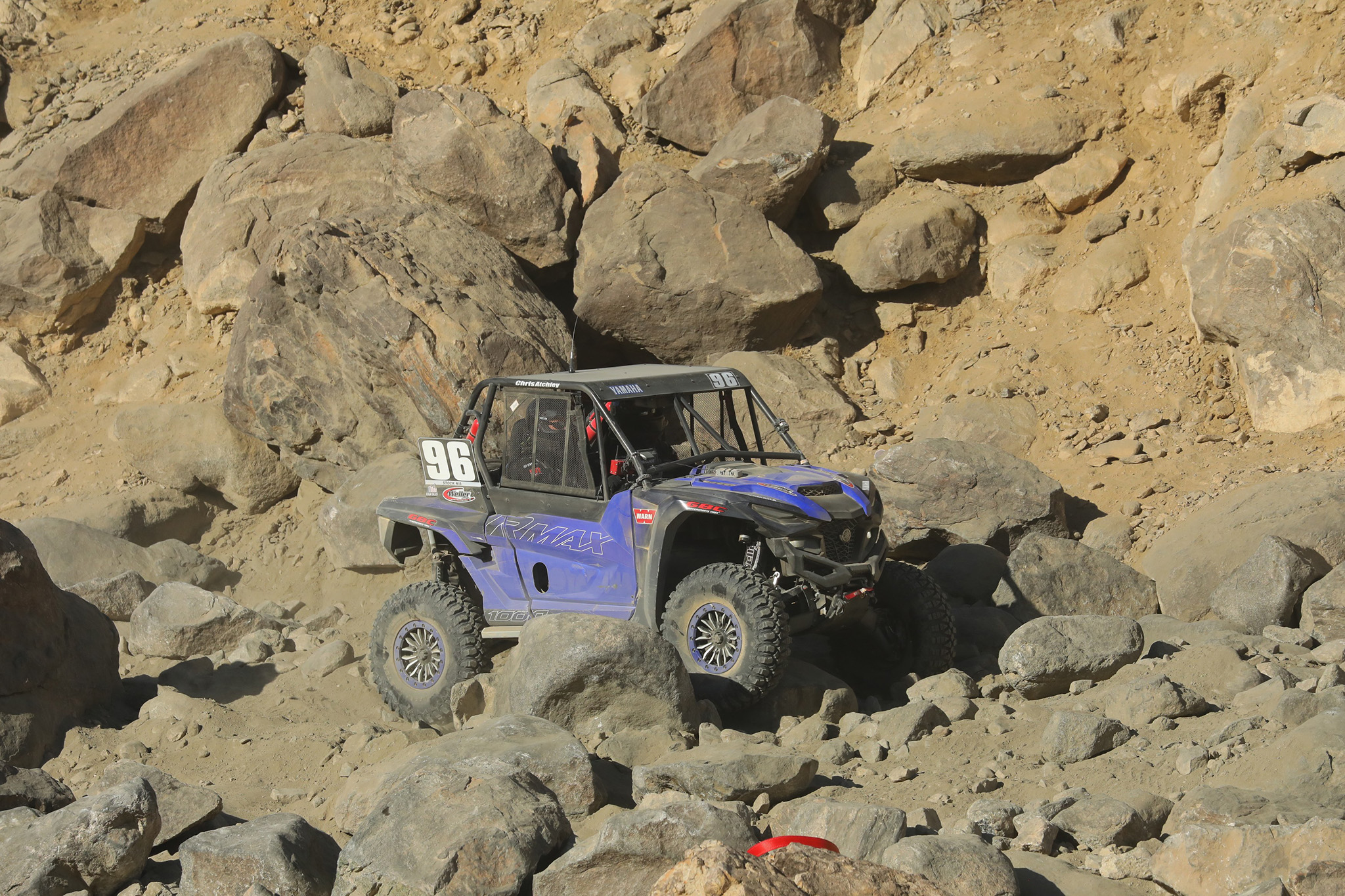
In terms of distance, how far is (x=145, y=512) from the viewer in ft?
37.1

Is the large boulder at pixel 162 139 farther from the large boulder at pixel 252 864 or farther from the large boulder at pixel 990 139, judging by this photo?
the large boulder at pixel 252 864

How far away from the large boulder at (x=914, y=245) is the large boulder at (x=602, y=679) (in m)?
7.47

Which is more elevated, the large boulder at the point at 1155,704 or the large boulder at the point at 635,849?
the large boulder at the point at 635,849

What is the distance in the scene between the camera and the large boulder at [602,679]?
5.62 meters

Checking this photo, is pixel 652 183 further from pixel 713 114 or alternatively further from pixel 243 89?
pixel 243 89

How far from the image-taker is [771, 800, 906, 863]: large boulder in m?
4.02

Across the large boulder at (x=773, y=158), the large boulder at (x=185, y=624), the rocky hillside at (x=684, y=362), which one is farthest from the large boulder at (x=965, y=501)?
the large boulder at (x=185, y=624)

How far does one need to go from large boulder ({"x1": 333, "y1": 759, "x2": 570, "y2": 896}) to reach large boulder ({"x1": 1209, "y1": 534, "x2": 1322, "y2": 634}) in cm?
511

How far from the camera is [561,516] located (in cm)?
684

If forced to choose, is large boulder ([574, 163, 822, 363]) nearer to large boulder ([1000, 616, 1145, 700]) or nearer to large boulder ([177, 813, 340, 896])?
large boulder ([1000, 616, 1145, 700])

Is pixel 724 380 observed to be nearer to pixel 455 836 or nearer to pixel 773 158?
pixel 455 836

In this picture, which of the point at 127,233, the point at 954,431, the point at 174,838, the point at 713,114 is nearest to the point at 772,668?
the point at 174,838

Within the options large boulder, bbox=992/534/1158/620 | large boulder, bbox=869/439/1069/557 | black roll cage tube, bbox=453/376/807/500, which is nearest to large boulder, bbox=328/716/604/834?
black roll cage tube, bbox=453/376/807/500

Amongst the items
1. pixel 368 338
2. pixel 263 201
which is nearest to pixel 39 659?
pixel 368 338
